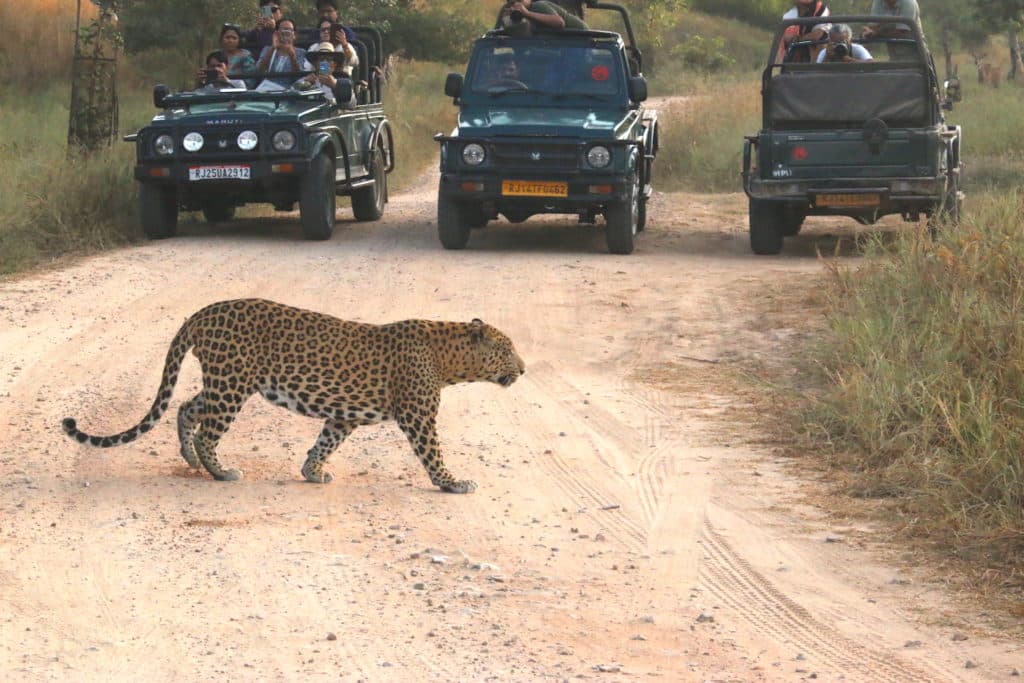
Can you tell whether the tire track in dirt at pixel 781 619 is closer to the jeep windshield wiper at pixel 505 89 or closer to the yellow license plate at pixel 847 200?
the yellow license plate at pixel 847 200

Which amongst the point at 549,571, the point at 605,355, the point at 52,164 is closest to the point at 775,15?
the point at 52,164

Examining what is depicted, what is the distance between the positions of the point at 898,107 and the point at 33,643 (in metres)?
9.91

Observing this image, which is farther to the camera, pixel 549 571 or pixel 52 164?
pixel 52 164

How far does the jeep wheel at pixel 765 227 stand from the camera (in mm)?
14188

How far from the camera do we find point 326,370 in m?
7.21

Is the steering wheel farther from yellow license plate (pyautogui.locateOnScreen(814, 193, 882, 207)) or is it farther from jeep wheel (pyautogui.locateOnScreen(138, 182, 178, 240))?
jeep wheel (pyautogui.locateOnScreen(138, 182, 178, 240))

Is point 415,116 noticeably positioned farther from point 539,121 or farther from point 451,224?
point 539,121

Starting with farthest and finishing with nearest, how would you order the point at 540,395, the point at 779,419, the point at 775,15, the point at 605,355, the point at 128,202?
the point at 775,15, the point at 128,202, the point at 605,355, the point at 540,395, the point at 779,419

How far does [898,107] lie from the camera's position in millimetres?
13742

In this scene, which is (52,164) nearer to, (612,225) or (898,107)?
(612,225)

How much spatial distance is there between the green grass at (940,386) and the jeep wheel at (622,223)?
3587 mm

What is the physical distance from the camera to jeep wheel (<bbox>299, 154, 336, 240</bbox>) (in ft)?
47.8

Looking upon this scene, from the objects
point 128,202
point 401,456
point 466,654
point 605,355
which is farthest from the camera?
point 128,202

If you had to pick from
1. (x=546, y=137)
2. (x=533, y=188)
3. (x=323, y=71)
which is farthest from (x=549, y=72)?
(x=323, y=71)
